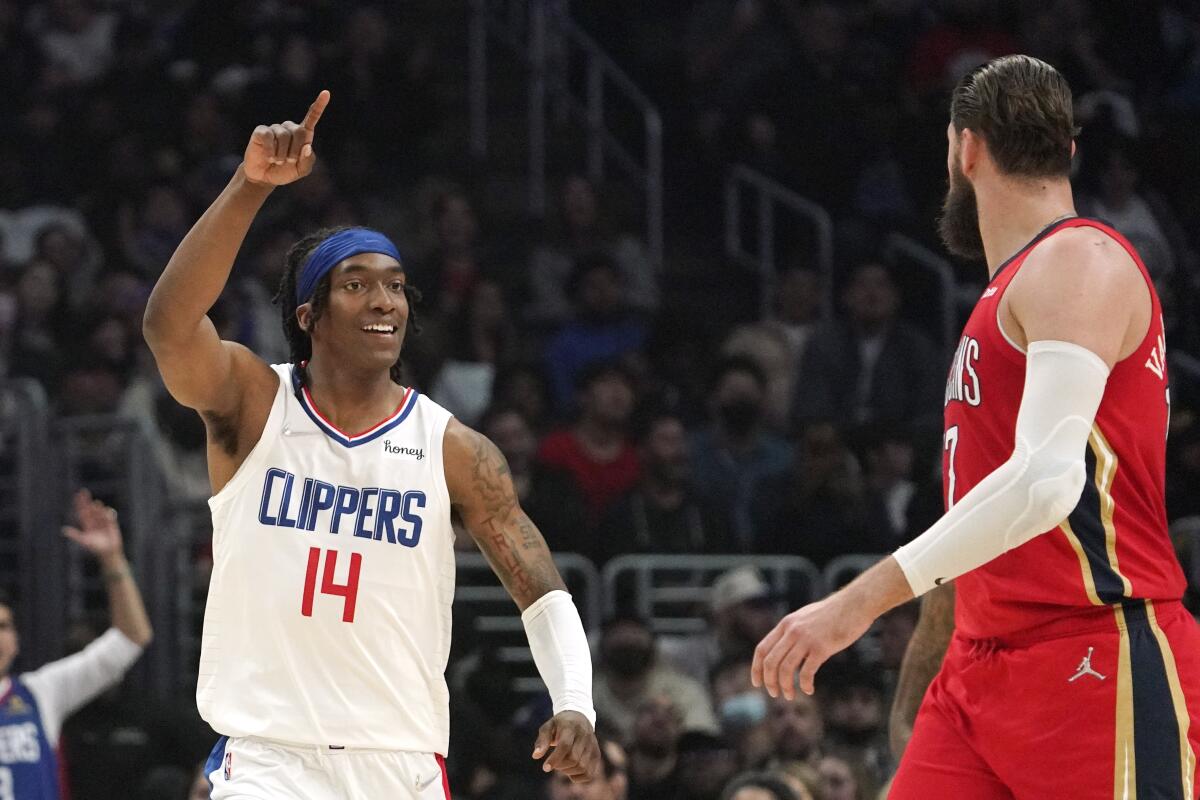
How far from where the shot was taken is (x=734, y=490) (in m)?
11.2

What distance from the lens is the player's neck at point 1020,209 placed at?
4000 millimetres

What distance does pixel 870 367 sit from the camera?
11773 millimetres

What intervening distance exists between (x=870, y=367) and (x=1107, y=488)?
315 inches

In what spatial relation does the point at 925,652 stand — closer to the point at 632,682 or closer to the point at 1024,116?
the point at 1024,116

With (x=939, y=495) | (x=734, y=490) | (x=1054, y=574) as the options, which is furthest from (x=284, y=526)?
(x=734, y=490)

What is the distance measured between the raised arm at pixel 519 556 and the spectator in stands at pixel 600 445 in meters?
5.75

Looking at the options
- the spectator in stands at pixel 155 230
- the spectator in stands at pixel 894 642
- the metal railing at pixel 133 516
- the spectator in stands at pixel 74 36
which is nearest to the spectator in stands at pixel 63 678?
the metal railing at pixel 133 516

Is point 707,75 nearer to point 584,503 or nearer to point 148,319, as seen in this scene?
point 584,503

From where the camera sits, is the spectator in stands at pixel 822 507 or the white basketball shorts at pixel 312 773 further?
the spectator in stands at pixel 822 507

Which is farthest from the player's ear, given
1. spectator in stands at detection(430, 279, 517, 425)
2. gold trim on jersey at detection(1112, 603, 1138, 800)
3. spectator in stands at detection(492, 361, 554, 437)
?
spectator in stands at detection(430, 279, 517, 425)

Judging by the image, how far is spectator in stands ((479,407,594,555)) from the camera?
10.3 m

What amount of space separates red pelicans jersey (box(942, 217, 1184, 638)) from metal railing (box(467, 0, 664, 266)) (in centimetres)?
979

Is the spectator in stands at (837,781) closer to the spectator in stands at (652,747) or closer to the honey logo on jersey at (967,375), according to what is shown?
the spectator in stands at (652,747)

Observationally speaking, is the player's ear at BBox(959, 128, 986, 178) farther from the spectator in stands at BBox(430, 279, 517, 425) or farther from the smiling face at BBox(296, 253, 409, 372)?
the spectator in stands at BBox(430, 279, 517, 425)
